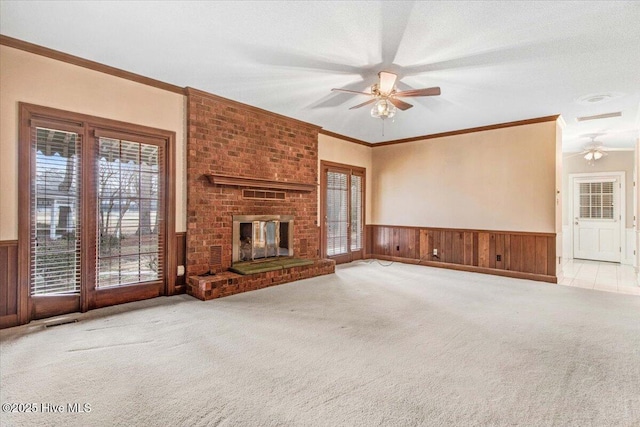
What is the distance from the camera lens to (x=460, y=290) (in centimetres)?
461

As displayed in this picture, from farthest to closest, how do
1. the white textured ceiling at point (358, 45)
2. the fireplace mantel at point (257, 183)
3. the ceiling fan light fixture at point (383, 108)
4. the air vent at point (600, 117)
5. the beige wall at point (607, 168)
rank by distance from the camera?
the beige wall at point (607, 168)
the air vent at point (600, 117)
the fireplace mantel at point (257, 183)
the ceiling fan light fixture at point (383, 108)
the white textured ceiling at point (358, 45)

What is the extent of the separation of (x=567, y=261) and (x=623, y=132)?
3.06 m

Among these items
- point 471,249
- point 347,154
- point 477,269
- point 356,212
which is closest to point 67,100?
point 347,154

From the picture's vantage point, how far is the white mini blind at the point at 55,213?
3.26 metres

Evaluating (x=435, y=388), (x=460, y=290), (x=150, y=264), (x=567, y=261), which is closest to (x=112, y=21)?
(x=150, y=264)

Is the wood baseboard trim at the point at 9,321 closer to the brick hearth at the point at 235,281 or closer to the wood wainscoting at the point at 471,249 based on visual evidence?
the brick hearth at the point at 235,281

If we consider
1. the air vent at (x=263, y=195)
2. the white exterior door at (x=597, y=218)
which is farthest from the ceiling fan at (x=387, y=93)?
the white exterior door at (x=597, y=218)

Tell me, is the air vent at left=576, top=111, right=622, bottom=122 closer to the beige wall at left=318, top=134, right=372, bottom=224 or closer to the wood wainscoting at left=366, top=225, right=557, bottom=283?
the wood wainscoting at left=366, top=225, right=557, bottom=283

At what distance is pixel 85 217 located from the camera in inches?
139

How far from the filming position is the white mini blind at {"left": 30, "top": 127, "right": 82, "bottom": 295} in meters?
3.26

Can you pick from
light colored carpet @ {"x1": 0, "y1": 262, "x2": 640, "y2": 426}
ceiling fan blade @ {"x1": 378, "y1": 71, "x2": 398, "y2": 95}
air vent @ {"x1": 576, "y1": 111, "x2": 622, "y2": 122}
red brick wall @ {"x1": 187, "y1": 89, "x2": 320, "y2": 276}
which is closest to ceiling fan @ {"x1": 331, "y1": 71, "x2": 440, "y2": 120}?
ceiling fan blade @ {"x1": 378, "y1": 71, "x2": 398, "y2": 95}

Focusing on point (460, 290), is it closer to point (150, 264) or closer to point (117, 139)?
point (150, 264)

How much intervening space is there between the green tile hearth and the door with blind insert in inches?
51.5

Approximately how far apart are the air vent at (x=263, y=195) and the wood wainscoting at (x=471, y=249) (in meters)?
2.77
